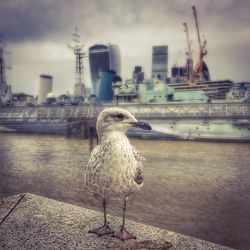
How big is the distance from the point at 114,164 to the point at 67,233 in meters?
1.21

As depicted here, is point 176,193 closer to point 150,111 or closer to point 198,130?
point 198,130

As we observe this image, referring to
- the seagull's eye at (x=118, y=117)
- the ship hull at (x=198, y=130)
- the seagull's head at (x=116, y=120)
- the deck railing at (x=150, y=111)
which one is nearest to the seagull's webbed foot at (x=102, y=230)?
the seagull's head at (x=116, y=120)

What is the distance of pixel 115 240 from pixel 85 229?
1.74 feet

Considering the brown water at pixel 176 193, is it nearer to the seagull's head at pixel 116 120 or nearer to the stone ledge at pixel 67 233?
the stone ledge at pixel 67 233

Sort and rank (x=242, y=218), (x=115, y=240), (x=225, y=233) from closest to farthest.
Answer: (x=115, y=240)
(x=225, y=233)
(x=242, y=218)

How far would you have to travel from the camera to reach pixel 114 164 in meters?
3.24

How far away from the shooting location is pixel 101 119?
3.55 metres

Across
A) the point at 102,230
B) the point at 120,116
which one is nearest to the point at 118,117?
the point at 120,116

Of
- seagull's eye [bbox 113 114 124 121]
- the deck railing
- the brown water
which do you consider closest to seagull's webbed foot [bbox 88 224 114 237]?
seagull's eye [bbox 113 114 124 121]

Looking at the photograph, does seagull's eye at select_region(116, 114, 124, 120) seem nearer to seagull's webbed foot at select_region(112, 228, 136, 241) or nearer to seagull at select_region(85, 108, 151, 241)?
seagull at select_region(85, 108, 151, 241)

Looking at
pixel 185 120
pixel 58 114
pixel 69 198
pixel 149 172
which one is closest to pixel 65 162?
pixel 149 172

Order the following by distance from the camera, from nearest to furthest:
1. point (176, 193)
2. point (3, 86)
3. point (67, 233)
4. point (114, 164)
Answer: point (114, 164) < point (67, 233) < point (176, 193) < point (3, 86)

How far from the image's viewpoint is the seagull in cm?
326

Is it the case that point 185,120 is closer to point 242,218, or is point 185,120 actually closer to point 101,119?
point 242,218
